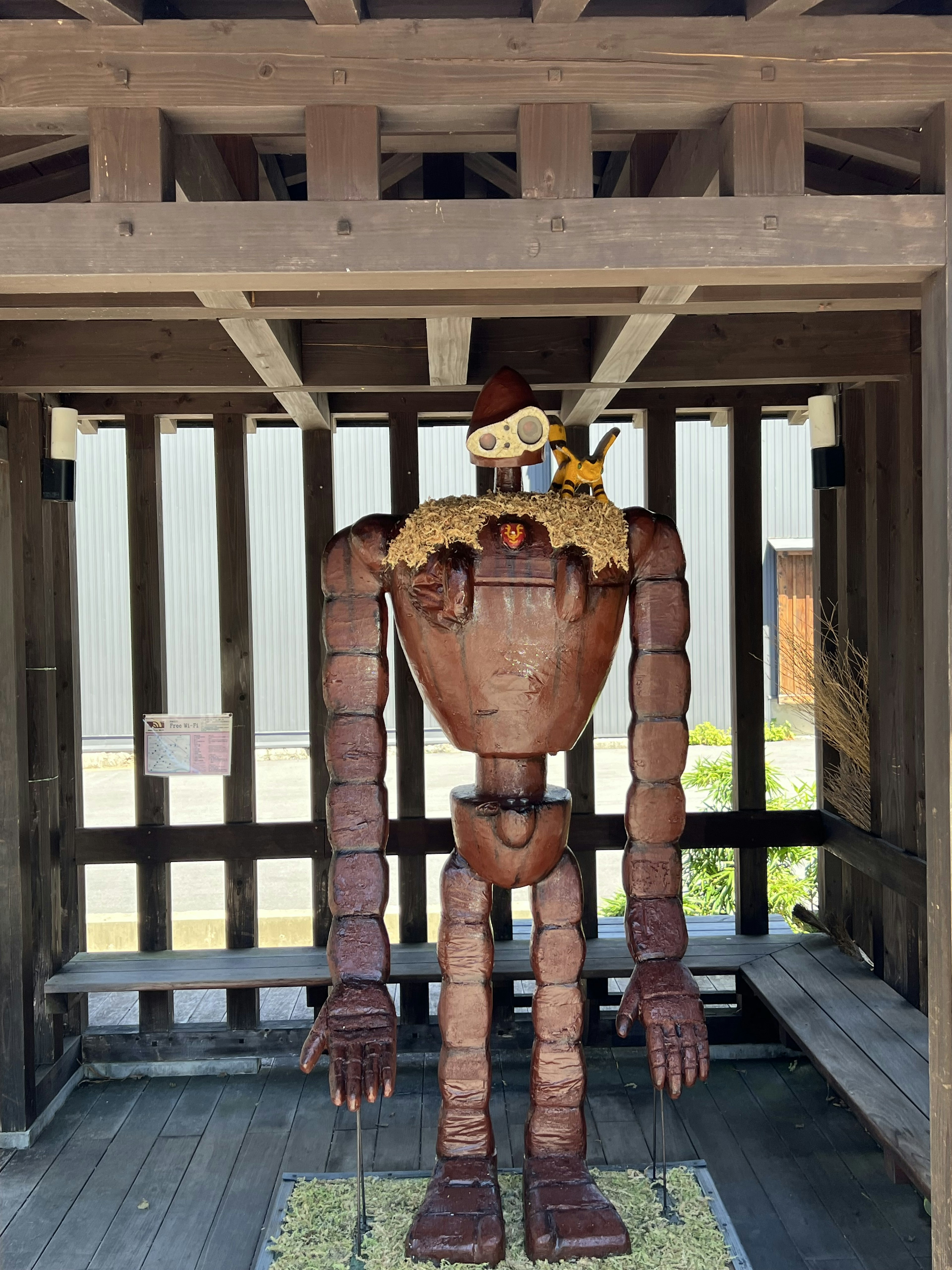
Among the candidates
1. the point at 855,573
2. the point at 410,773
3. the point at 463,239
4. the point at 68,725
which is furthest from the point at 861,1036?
the point at 68,725

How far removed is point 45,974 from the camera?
151 inches

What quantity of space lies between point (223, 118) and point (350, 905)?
1.92 meters

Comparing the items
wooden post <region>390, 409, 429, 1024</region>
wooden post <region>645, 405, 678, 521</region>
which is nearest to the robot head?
wooden post <region>390, 409, 429, 1024</region>

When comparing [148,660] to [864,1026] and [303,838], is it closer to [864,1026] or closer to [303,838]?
[303,838]

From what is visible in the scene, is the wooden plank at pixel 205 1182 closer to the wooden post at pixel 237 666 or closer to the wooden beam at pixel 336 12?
the wooden post at pixel 237 666

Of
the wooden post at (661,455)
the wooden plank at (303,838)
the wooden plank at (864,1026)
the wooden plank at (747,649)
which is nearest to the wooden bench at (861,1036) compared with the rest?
the wooden plank at (864,1026)

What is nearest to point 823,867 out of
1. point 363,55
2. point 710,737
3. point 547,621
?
point 547,621

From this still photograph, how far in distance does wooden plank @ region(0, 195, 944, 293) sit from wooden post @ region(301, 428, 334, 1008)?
2.10m

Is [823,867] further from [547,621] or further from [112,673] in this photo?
[112,673]

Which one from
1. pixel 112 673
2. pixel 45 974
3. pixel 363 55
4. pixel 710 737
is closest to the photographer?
pixel 363 55

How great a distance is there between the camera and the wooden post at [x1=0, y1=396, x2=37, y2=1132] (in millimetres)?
3498

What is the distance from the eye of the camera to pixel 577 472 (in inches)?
109

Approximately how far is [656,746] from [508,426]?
986mm

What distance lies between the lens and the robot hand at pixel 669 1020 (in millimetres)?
2613
